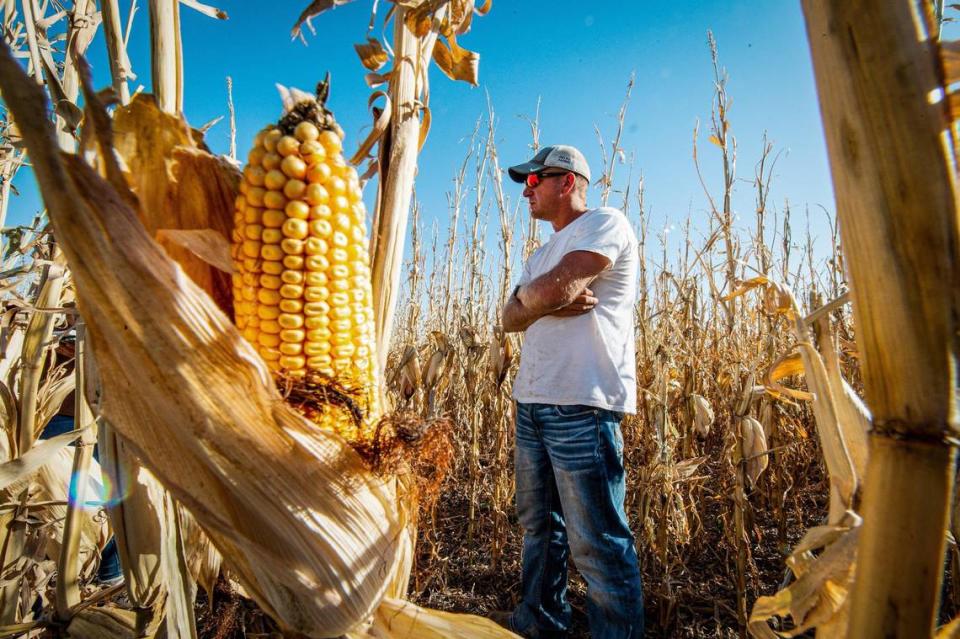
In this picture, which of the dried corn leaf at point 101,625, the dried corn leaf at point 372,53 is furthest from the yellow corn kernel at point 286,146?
the dried corn leaf at point 101,625

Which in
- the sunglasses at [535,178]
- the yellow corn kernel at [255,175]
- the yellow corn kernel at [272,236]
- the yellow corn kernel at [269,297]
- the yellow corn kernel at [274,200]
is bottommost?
the yellow corn kernel at [269,297]

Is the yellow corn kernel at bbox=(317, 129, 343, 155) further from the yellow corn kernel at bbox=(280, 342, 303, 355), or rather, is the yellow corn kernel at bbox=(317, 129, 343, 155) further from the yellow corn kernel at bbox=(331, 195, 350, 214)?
the yellow corn kernel at bbox=(280, 342, 303, 355)

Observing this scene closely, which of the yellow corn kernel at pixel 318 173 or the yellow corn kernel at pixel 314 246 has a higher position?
the yellow corn kernel at pixel 318 173

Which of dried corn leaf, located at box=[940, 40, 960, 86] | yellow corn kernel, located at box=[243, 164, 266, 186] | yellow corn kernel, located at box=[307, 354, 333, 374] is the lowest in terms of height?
yellow corn kernel, located at box=[307, 354, 333, 374]

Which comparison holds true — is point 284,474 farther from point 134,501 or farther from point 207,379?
point 134,501

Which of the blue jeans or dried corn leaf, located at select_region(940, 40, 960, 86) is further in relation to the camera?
the blue jeans

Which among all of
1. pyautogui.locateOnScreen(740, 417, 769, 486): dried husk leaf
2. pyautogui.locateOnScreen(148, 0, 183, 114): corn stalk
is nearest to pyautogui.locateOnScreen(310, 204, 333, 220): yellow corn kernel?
pyautogui.locateOnScreen(148, 0, 183, 114): corn stalk

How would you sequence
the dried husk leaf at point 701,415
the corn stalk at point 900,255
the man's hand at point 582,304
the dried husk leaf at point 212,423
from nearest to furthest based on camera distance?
the corn stalk at point 900,255
the dried husk leaf at point 212,423
the man's hand at point 582,304
the dried husk leaf at point 701,415

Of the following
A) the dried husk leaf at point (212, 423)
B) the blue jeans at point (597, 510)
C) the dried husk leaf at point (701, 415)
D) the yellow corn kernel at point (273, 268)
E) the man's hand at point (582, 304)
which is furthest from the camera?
the dried husk leaf at point (701, 415)

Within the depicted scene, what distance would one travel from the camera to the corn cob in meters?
0.69

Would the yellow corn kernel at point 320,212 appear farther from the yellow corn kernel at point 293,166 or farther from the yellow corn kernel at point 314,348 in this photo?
the yellow corn kernel at point 314,348

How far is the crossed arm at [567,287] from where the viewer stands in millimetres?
1990

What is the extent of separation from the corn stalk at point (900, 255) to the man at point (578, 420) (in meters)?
1.60

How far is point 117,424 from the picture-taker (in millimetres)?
666
